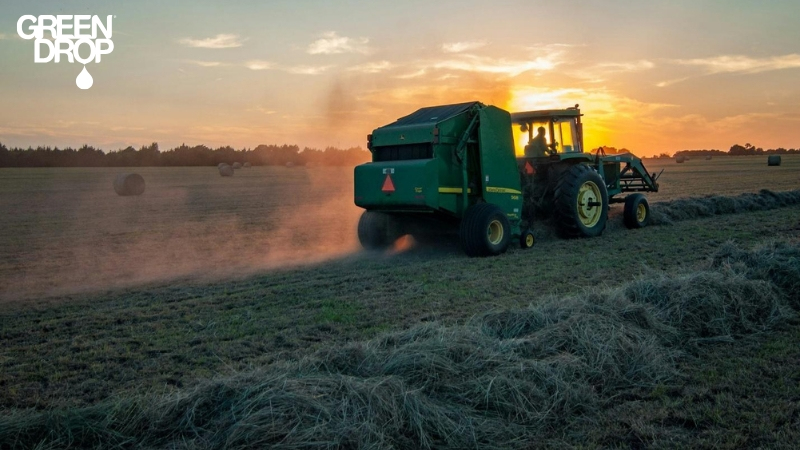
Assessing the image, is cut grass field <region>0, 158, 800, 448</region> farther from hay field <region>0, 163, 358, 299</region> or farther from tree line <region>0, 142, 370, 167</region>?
tree line <region>0, 142, 370, 167</region>

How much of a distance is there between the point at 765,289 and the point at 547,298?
2.18m

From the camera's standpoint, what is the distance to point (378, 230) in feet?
40.4

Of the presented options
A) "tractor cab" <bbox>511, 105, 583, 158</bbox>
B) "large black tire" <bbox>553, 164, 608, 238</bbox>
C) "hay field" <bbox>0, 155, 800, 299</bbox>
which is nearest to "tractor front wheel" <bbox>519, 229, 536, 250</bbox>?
"large black tire" <bbox>553, 164, 608, 238</bbox>

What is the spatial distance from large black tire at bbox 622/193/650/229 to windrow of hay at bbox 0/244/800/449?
861cm

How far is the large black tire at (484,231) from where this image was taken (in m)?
11.1

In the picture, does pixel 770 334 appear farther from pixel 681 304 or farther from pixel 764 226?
pixel 764 226

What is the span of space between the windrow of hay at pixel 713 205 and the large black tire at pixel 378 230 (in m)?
6.63

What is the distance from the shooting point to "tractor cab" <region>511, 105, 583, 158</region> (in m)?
13.2

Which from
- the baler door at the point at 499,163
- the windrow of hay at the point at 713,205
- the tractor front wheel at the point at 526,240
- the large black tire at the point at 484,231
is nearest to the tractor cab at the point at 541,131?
the baler door at the point at 499,163

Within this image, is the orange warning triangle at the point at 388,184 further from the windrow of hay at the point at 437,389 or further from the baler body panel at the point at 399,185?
the windrow of hay at the point at 437,389

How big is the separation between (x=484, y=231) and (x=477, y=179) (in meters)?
1.12

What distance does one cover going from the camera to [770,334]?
20.3 ft

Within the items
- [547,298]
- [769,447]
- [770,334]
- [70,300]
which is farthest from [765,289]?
[70,300]

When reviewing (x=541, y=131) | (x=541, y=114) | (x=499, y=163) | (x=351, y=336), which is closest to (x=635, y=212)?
(x=541, y=131)
